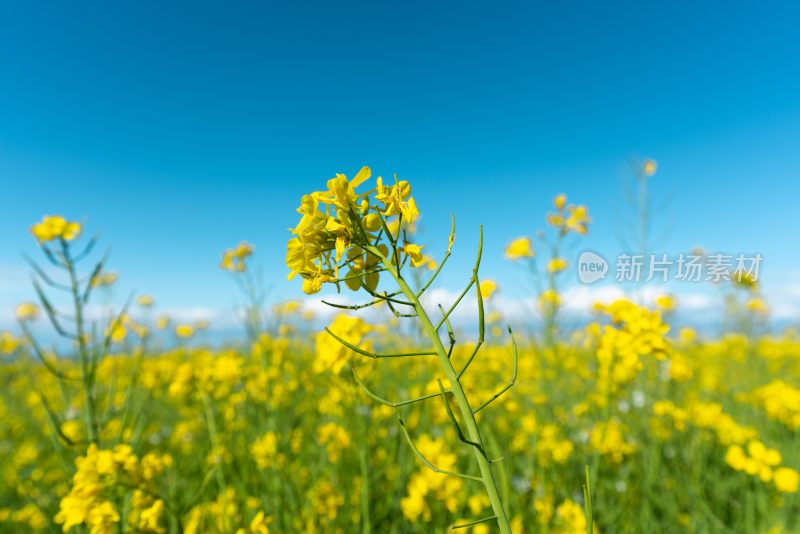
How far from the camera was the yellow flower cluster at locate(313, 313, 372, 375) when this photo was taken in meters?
2.15

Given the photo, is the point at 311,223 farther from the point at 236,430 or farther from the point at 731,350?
the point at 731,350

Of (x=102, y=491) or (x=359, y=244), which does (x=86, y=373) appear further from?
(x=359, y=244)

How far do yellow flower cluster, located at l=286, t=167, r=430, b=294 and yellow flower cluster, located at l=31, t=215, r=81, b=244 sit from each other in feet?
6.91

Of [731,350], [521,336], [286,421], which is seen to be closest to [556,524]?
[286,421]

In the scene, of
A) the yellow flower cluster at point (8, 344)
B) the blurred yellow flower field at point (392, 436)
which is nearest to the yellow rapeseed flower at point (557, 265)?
the blurred yellow flower field at point (392, 436)

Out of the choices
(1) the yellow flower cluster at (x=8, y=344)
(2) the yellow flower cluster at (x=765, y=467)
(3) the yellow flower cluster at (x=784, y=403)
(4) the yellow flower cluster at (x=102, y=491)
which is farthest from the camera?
(1) the yellow flower cluster at (x=8, y=344)

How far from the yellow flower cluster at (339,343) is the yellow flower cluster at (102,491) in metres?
0.87

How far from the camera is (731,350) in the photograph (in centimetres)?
822

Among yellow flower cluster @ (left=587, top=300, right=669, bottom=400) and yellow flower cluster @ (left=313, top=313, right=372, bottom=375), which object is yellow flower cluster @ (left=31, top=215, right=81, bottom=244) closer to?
yellow flower cluster @ (left=313, top=313, right=372, bottom=375)

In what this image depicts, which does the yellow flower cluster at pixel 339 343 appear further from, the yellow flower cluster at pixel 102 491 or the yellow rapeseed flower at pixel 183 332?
the yellow rapeseed flower at pixel 183 332

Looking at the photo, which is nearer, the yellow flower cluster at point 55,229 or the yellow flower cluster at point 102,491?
the yellow flower cluster at point 102,491

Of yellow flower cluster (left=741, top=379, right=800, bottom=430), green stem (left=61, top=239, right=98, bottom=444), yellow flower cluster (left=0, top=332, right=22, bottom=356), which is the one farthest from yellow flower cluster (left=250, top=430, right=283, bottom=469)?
yellow flower cluster (left=0, top=332, right=22, bottom=356)

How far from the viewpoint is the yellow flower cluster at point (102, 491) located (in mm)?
1555

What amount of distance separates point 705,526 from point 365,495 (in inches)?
90.8
